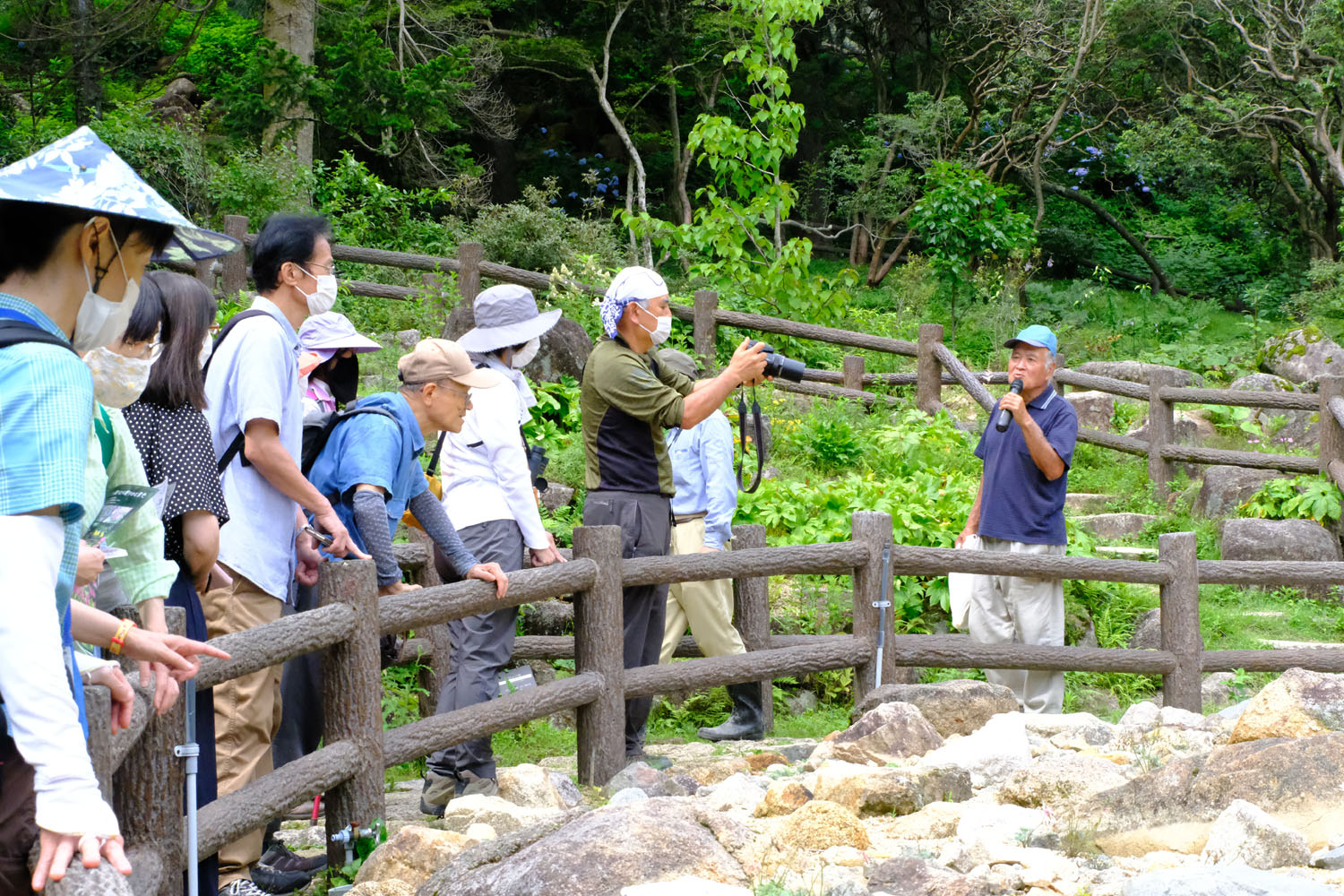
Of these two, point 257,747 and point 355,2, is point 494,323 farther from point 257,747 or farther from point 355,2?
point 355,2

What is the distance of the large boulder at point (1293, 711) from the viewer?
433cm

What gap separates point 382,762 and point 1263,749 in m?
2.55

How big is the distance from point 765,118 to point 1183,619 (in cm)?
749

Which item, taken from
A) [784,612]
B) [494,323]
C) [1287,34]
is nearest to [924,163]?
[1287,34]

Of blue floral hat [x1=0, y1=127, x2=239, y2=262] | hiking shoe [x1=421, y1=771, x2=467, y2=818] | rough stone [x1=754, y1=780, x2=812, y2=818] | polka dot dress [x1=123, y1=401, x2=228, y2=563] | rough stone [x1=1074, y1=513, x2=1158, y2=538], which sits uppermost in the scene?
blue floral hat [x1=0, y1=127, x2=239, y2=262]

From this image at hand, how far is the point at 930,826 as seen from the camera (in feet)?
12.0

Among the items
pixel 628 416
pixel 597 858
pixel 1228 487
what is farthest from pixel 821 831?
pixel 1228 487

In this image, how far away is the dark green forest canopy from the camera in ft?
49.5

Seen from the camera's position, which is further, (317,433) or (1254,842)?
(317,433)

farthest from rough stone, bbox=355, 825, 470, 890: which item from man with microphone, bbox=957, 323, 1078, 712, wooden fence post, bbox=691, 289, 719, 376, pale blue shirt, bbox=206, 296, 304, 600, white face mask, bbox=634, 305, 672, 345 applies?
wooden fence post, bbox=691, 289, 719, 376

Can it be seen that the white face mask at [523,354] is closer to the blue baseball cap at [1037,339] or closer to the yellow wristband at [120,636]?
the blue baseball cap at [1037,339]

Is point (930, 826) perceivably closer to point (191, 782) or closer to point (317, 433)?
point (191, 782)

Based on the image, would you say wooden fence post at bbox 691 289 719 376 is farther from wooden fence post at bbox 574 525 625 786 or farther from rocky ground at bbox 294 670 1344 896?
rocky ground at bbox 294 670 1344 896

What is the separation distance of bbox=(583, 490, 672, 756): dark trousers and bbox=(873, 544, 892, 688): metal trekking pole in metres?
1.10
